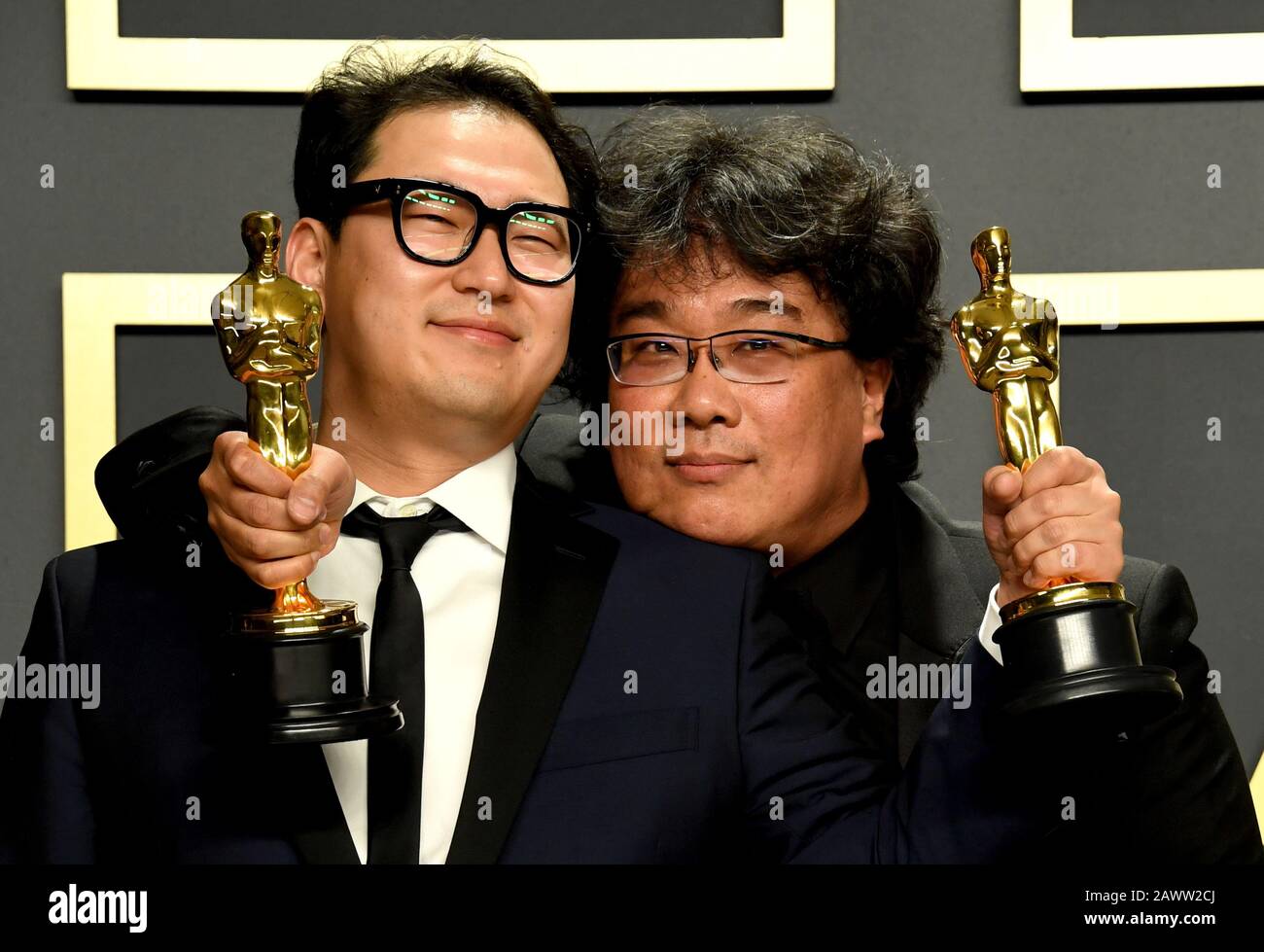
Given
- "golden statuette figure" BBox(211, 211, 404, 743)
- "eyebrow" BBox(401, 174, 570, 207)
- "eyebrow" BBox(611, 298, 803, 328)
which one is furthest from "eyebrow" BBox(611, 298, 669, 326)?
"golden statuette figure" BBox(211, 211, 404, 743)

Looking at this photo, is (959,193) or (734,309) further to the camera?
(959,193)

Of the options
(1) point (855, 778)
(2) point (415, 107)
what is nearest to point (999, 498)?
(1) point (855, 778)

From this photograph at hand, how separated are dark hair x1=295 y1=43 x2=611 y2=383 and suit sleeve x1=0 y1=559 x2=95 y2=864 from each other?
1.41 feet

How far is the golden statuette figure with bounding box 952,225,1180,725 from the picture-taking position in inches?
32.5

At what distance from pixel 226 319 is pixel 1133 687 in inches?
24.5

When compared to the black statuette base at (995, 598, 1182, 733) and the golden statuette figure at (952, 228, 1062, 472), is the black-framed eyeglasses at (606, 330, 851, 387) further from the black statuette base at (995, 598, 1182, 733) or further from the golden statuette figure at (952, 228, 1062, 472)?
the black statuette base at (995, 598, 1182, 733)

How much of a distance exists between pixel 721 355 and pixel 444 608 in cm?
32

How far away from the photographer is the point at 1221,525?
1.36 metres

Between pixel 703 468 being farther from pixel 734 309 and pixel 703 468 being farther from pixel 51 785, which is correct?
pixel 51 785

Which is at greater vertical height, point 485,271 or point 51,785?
point 485,271

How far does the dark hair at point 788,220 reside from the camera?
1.17m

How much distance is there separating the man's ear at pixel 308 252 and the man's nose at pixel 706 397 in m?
0.32

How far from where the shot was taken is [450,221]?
108cm
